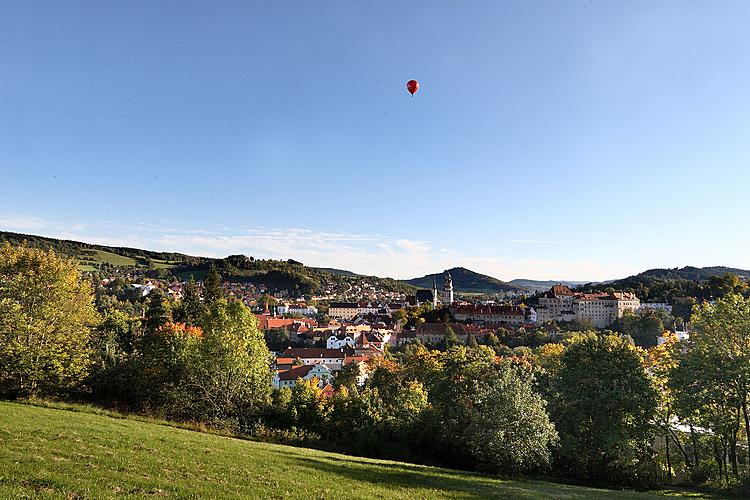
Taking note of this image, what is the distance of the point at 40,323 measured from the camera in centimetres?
2123

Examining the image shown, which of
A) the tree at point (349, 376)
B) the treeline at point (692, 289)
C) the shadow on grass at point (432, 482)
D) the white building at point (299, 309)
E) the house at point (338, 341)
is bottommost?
the house at point (338, 341)

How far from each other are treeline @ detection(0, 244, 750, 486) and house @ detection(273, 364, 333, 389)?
4714cm

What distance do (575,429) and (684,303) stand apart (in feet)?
351

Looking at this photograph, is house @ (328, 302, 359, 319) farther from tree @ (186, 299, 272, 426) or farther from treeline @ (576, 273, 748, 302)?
tree @ (186, 299, 272, 426)

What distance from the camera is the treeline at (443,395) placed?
2111cm

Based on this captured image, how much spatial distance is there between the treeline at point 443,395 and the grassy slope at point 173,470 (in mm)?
3369

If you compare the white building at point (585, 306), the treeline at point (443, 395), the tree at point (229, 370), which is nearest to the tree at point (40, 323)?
the treeline at point (443, 395)

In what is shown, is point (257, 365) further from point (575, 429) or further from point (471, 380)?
point (575, 429)

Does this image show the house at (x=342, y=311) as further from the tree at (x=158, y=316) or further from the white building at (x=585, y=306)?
the tree at (x=158, y=316)

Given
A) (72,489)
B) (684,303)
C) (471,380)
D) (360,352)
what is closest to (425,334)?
(360,352)

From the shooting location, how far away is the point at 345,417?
989 inches

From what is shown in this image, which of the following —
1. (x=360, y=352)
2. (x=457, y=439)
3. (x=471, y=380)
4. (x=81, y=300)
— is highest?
(x=81, y=300)

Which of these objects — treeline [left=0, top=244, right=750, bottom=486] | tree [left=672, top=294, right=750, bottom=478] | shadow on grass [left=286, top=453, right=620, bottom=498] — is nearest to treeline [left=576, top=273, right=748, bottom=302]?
tree [left=672, top=294, right=750, bottom=478]

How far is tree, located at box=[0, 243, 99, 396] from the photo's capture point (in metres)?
20.5
